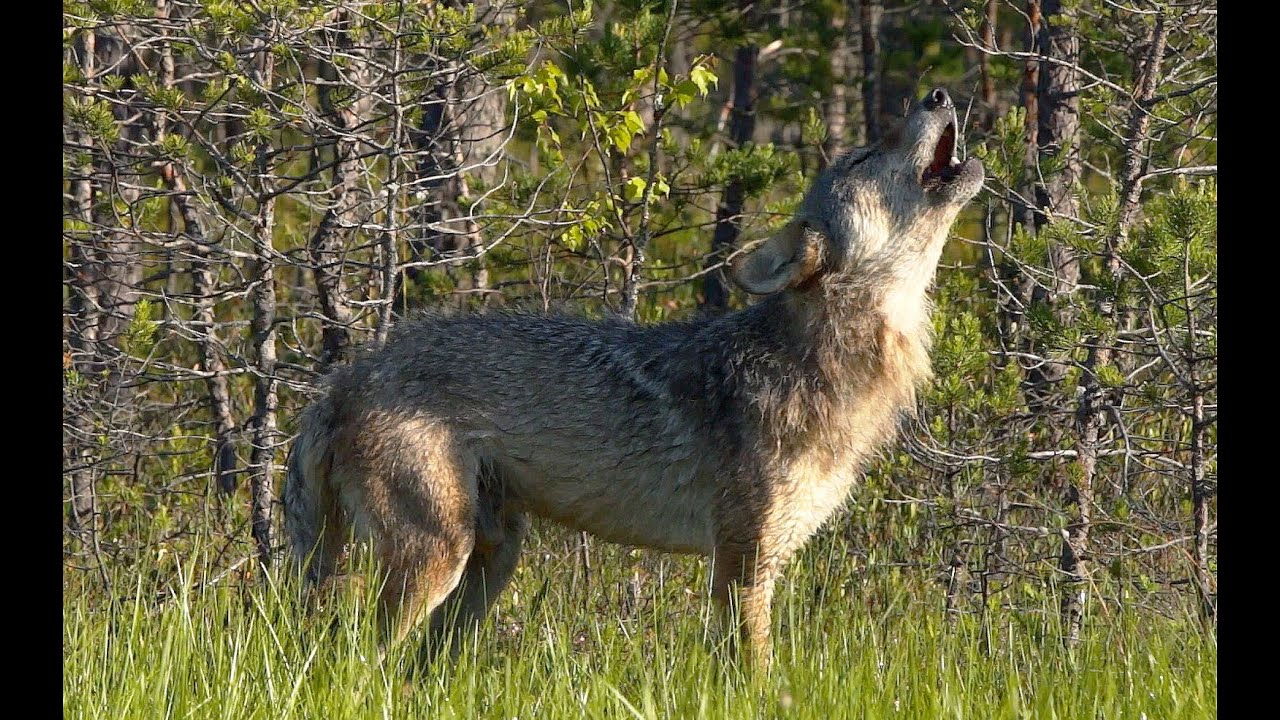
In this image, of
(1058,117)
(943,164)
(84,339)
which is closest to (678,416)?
(943,164)

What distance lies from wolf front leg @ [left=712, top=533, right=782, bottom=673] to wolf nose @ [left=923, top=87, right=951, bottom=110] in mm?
1861

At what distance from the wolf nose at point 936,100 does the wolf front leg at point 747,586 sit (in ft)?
6.11

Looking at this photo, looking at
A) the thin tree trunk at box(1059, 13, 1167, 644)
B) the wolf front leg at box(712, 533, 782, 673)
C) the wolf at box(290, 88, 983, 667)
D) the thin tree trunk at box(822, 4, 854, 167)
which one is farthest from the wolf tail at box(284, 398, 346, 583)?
the thin tree trunk at box(822, 4, 854, 167)

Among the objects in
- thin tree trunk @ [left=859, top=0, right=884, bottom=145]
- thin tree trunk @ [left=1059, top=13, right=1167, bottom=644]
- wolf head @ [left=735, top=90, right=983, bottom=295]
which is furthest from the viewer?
thin tree trunk @ [left=859, top=0, right=884, bottom=145]

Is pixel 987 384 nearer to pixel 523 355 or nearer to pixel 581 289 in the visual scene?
pixel 581 289

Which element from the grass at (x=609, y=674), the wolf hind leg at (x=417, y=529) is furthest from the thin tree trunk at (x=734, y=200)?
the grass at (x=609, y=674)

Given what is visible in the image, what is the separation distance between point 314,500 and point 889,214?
8.70 ft

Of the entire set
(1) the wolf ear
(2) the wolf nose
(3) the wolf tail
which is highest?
(2) the wolf nose

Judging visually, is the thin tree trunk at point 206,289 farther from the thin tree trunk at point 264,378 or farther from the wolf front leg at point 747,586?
the wolf front leg at point 747,586

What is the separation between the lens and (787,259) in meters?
5.43

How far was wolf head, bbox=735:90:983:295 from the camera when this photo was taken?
5395 mm

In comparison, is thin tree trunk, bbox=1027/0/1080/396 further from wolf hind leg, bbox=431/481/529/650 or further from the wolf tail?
the wolf tail

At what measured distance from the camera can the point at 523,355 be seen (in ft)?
18.7

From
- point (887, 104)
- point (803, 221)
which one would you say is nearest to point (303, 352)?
point (803, 221)
